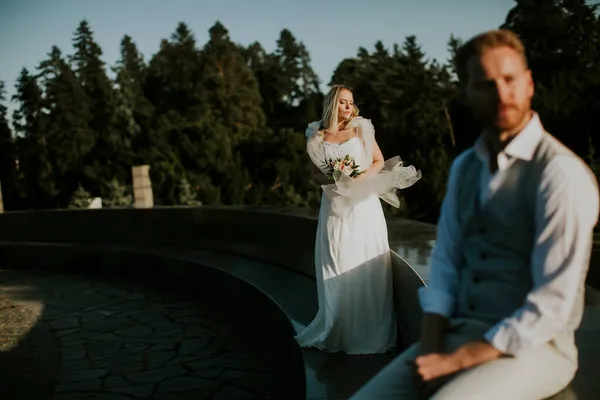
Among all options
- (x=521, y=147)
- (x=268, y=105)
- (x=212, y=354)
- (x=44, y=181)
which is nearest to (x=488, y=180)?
(x=521, y=147)

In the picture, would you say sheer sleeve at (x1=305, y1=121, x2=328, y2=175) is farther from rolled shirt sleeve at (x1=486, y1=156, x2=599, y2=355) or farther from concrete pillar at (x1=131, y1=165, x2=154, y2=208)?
concrete pillar at (x1=131, y1=165, x2=154, y2=208)

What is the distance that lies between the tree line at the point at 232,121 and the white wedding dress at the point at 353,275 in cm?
82

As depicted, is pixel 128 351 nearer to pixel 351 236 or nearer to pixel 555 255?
pixel 351 236

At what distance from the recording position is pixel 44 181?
36.2 metres

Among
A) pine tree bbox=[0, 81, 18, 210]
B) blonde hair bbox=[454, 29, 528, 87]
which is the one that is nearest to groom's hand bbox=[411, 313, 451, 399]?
blonde hair bbox=[454, 29, 528, 87]

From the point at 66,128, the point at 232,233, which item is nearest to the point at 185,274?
the point at 232,233

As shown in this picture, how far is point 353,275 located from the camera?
4922mm

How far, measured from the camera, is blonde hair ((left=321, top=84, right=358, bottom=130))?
5.00 m

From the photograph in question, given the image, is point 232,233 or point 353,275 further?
point 232,233

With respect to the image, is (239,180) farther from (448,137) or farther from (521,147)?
(521,147)

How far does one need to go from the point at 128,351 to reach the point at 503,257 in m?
5.58

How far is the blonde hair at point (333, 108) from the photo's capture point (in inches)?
197

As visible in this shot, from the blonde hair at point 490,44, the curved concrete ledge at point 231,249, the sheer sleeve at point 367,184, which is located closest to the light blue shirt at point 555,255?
the blonde hair at point 490,44

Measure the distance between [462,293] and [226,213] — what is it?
28.5 feet
